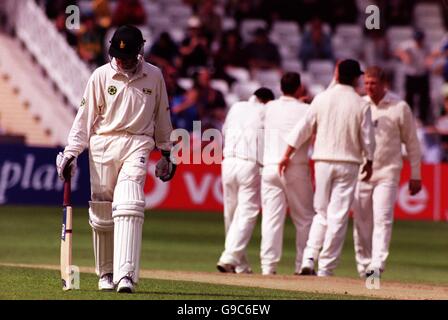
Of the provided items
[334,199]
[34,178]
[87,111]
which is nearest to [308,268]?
[334,199]

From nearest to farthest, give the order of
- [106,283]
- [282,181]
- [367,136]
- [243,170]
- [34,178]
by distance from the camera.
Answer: [106,283]
[367,136]
[282,181]
[243,170]
[34,178]

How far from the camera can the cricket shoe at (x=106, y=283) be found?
1402cm

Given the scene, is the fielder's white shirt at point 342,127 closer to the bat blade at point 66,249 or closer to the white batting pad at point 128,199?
the white batting pad at point 128,199

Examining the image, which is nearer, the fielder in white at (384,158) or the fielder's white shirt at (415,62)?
the fielder in white at (384,158)

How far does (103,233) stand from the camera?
14.2 meters

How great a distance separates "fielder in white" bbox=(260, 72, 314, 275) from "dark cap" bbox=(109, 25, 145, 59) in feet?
17.2

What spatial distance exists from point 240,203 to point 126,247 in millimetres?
5805

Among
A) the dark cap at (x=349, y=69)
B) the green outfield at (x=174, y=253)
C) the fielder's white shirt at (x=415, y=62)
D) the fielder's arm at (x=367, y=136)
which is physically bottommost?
the green outfield at (x=174, y=253)

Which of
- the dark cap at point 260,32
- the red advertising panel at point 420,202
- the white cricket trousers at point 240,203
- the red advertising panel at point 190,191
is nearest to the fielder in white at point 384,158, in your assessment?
the white cricket trousers at point 240,203

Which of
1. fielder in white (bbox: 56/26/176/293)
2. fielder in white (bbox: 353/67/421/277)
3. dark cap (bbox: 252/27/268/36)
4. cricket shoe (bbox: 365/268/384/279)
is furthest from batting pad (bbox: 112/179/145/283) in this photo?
dark cap (bbox: 252/27/268/36)

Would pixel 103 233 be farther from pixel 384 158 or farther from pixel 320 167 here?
pixel 384 158

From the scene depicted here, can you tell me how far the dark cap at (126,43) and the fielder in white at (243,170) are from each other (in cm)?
550

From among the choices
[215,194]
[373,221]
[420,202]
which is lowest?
[420,202]
